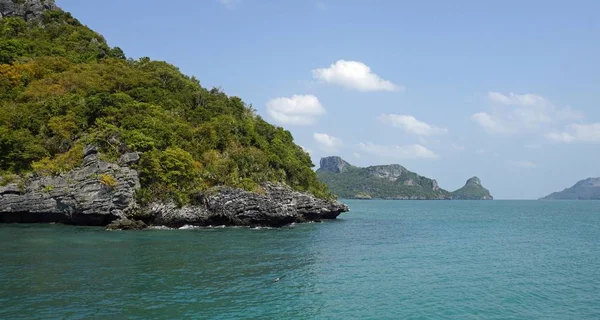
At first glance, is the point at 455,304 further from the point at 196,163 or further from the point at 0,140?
the point at 0,140

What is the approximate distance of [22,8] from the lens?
9344cm

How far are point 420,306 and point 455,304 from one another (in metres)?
1.95

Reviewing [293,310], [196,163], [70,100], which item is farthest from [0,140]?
[293,310]

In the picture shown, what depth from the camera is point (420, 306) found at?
67.7ft

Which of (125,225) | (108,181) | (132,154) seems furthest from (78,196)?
(132,154)

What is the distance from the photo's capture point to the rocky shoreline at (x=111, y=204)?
4688 centimetres

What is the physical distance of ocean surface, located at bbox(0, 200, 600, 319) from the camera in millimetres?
19297

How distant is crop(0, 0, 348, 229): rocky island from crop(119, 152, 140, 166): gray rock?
0.17 meters

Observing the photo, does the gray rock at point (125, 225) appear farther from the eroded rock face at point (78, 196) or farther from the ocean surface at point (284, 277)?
the ocean surface at point (284, 277)

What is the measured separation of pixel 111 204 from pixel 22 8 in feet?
243

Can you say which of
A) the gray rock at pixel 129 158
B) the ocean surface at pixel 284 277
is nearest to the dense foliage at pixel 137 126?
the gray rock at pixel 129 158

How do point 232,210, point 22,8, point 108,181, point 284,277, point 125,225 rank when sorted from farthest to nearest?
point 22,8, point 232,210, point 108,181, point 125,225, point 284,277

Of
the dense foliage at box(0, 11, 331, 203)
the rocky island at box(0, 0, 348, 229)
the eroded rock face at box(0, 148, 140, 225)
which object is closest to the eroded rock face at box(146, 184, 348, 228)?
the rocky island at box(0, 0, 348, 229)

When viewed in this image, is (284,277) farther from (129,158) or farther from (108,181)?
(129,158)
